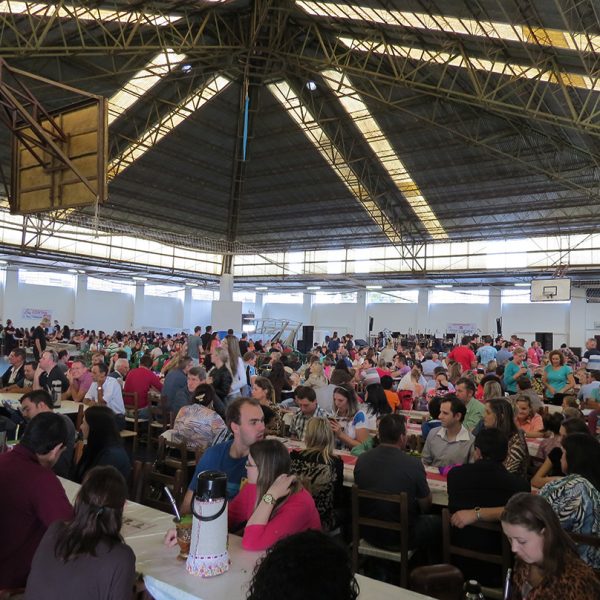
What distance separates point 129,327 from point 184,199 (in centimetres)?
1188

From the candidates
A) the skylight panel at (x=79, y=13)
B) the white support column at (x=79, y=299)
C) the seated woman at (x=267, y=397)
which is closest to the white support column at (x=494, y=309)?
the skylight panel at (x=79, y=13)

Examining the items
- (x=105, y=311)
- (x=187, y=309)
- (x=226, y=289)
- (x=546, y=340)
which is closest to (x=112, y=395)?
(x=546, y=340)

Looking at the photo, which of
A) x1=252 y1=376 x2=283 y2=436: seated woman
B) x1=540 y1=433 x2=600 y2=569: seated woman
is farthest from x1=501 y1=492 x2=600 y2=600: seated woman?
x1=252 y1=376 x2=283 y2=436: seated woman

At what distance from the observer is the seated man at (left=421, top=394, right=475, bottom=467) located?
4312mm

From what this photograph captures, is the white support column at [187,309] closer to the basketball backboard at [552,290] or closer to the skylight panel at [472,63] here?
the basketball backboard at [552,290]

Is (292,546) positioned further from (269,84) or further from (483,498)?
(269,84)

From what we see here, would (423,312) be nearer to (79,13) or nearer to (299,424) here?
(79,13)

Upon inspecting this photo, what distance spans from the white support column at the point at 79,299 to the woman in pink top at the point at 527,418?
25.2m

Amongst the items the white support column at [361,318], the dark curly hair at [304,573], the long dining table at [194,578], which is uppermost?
the white support column at [361,318]

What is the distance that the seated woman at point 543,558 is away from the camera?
1856mm

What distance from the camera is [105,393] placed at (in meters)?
6.29

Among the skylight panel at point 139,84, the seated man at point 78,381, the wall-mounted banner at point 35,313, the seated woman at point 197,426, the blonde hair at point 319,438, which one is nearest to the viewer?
the blonde hair at point 319,438

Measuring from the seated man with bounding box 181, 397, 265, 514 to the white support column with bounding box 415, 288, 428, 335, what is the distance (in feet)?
74.6

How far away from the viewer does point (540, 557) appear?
196cm
